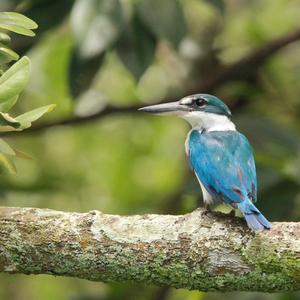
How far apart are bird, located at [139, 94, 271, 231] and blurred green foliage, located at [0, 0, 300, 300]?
28 centimetres

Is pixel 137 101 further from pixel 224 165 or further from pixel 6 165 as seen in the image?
pixel 6 165

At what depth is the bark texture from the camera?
3.30m

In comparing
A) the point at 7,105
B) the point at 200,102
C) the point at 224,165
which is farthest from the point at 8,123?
the point at 200,102

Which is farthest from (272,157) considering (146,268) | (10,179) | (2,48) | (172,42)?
(2,48)

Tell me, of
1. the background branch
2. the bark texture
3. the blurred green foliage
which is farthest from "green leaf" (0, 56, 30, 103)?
the background branch

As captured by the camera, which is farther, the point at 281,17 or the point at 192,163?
the point at 281,17

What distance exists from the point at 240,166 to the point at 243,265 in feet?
3.16

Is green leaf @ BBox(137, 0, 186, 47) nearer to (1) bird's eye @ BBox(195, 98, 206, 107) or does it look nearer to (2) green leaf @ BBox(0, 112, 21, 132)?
(1) bird's eye @ BBox(195, 98, 206, 107)

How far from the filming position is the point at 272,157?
5262mm

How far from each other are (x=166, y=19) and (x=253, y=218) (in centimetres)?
147

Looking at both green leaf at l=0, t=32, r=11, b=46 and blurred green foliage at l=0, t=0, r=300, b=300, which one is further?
blurred green foliage at l=0, t=0, r=300, b=300

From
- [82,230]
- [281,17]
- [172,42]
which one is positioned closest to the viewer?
[82,230]

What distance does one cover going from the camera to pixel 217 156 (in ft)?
14.2

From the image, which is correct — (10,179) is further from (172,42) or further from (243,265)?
(243,265)
